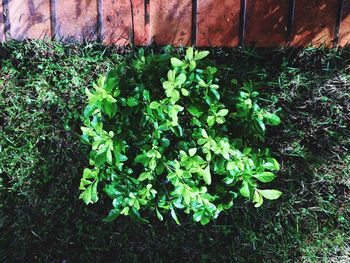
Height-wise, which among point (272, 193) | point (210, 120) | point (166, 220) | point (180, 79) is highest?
point (180, 79)

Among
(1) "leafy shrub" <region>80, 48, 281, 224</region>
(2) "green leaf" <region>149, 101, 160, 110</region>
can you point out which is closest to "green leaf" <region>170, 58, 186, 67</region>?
(1) "leafy shrub" <region>80, 48, 281, 224</region>

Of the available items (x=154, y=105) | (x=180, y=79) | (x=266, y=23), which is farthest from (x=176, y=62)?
(x=266, y=23)

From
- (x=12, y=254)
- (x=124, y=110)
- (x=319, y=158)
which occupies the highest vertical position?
(x=124, y=110)

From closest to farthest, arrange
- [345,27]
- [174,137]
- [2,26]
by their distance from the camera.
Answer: [174,137] → [345,27] → [2,26]

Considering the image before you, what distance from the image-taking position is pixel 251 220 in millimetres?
1955

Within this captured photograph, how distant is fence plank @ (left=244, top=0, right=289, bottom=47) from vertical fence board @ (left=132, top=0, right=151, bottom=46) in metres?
0.41

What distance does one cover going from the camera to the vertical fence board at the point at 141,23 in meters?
1.88

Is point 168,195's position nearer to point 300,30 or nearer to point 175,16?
point 175,16

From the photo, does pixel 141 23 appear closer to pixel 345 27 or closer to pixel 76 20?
pixel 76 20

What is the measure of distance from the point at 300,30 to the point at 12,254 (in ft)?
5.14

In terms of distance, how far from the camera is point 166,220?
1.94 meters

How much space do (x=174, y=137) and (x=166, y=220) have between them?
1.42 feet

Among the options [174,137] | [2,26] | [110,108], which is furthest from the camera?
[2,26]

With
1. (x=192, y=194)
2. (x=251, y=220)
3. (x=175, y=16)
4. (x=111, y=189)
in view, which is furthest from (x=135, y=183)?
(x=175, y=16)
